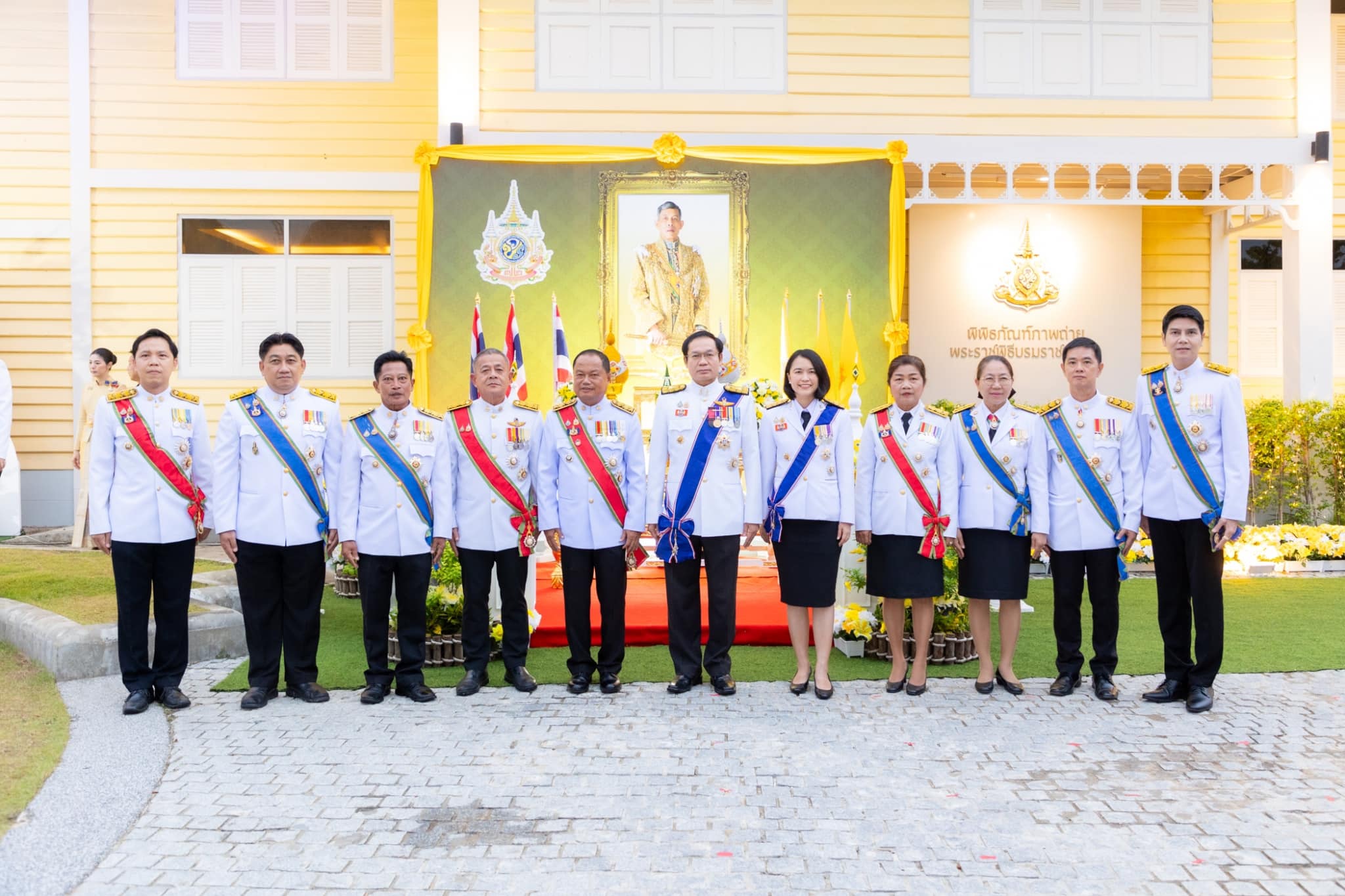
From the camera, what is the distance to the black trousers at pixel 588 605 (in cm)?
491

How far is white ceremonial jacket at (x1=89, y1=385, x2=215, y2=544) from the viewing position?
4574 millimetres

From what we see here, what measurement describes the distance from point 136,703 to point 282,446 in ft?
4.35

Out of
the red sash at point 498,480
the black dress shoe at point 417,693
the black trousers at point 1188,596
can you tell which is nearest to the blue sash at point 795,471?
the red sash at point 498,480

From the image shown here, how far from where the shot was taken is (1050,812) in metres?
3.31

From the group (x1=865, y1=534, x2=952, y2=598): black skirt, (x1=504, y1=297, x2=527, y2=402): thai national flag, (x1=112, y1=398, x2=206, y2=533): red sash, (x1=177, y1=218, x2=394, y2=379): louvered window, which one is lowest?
(x1=865, y1=534, x2=952, y2=598): black skirt

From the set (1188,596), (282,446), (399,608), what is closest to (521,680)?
(399,608)

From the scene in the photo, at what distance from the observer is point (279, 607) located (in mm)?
4805

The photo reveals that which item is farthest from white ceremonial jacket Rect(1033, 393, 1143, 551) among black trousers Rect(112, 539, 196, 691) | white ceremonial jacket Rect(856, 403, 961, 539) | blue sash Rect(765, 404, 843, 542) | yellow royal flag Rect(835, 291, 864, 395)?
black trousers Rect(112, 539, 196, 691)

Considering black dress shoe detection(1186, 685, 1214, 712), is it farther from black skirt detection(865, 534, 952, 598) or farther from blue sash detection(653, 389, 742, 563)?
blue sash detection(653, 389, 742, 563)

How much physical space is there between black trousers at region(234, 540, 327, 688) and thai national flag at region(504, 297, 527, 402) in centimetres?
279

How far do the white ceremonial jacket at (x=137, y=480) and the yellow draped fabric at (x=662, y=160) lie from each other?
12.6 ft

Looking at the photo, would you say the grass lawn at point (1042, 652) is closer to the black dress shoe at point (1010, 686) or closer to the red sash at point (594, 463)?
the black dress shoe at point (1010, 686)

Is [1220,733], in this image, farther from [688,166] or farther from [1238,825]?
[688,166]

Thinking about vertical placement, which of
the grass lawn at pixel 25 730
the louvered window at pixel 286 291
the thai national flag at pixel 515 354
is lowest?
the grass lawn at pixel 25 730
